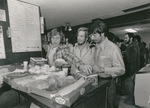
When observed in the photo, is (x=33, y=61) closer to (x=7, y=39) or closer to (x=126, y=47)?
(x=7, y=39)

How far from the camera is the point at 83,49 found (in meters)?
1.73

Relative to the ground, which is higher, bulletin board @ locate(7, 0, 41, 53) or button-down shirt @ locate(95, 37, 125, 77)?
bulletin board @ locate(7, 0, 41, 53)

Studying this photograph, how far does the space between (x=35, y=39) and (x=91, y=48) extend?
1.00 meters

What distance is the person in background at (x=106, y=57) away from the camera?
1388 mm

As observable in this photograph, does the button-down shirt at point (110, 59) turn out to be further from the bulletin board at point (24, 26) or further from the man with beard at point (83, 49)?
the bulletin board at point (24, 26)

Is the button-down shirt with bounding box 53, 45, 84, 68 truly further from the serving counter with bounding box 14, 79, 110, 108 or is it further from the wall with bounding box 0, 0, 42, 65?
the serving counter with bounding box 14, 79, 110, 108

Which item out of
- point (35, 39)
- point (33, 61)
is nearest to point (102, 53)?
point (33, 61)

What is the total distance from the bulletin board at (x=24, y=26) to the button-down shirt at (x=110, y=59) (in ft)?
3.68

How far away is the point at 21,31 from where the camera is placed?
1.65 metres

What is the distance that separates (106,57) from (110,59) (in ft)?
0.20

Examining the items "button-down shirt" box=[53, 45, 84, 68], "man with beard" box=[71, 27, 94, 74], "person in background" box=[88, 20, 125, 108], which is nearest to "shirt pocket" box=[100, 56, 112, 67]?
"person in background" box=[88, 20, 125, 108]

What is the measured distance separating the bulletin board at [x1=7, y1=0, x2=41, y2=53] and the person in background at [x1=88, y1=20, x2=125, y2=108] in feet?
3.18

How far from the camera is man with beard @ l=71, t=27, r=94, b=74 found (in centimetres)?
164

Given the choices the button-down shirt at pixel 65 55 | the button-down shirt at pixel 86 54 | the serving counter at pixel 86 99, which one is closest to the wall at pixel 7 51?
the button-down shirt at pixel 65 55
